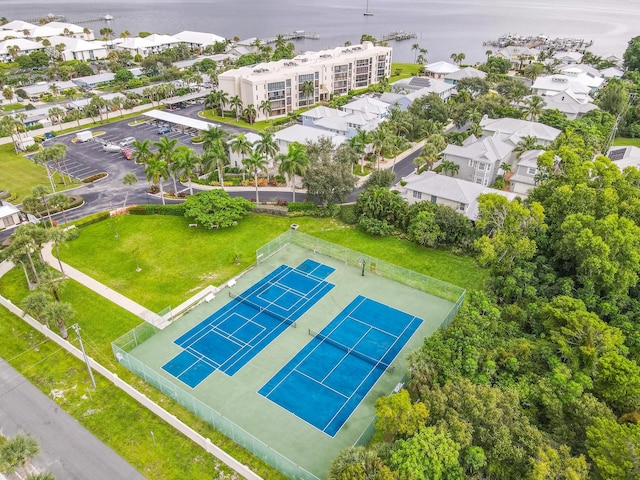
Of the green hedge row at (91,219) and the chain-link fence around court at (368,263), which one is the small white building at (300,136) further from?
the green hedge row at (91,219)

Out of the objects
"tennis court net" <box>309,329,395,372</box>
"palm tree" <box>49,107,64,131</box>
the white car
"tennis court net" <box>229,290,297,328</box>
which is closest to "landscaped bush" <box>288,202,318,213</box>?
A: "tennis court net" <box>229,290,297,328</box>

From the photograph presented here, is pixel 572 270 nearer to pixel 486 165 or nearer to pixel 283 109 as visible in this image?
pixel 486 165

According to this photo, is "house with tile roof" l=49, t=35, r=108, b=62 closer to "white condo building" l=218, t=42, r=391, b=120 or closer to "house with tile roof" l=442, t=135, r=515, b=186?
"white condo building" l=218, t=42, r=391, b=120

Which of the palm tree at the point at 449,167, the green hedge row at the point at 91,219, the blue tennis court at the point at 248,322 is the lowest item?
the blue tennis court at the point at 248,322

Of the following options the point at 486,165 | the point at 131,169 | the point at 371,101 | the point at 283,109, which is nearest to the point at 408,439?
the point at 486,165

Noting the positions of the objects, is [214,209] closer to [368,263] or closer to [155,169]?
[155,169]

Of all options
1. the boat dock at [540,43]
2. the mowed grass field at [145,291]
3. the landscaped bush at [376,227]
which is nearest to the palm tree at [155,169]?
the mowed grass field at [145,291]

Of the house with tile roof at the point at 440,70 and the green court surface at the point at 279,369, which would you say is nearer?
the green court surface at the point at 279,369
